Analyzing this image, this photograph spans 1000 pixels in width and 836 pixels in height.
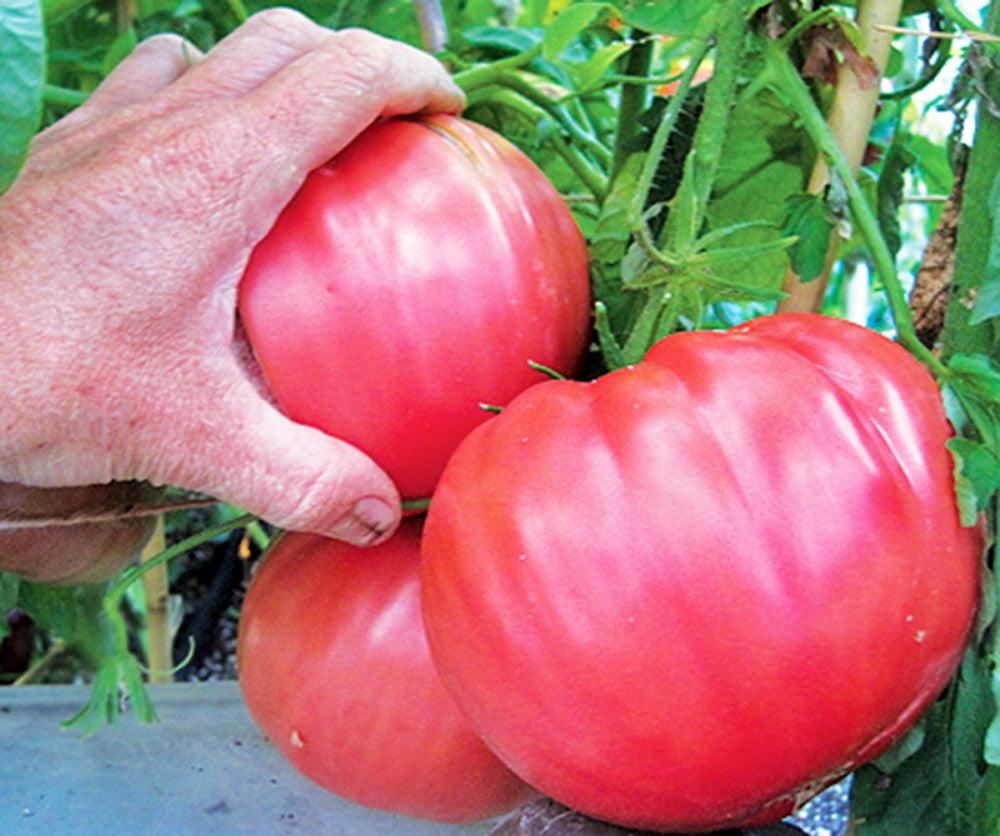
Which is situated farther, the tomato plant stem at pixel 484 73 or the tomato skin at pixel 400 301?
the tomato plant stem at pixel 484 73

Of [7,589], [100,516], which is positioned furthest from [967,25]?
[7,589]

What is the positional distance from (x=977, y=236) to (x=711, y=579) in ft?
0.87

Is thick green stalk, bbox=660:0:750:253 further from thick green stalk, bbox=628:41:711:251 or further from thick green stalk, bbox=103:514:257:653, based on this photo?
thick green stalk, bbox=103:514:257:653

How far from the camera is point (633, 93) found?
726 millimetres

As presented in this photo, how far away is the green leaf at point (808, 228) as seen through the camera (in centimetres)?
55

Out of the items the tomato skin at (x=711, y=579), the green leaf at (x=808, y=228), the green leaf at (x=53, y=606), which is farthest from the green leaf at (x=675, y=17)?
the green leaf at (x=53, y=606)

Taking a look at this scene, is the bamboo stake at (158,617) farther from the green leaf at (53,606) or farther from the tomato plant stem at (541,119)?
the tomato plant stem at (541,119)

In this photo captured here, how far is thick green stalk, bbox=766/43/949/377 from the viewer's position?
19.4 inches

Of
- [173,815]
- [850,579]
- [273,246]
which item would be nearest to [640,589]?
[850,579]

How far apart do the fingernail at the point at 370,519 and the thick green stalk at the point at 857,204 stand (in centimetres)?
25

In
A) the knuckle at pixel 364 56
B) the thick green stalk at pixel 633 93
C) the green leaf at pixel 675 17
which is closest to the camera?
the knuckle at pixel 364 56

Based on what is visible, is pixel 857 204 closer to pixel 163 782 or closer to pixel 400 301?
pixel 400 301

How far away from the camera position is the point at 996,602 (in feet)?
1.48

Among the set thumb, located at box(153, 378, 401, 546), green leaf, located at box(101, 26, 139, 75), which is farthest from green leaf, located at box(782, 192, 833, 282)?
green leaf, located at box(101, 26, 139, 75)
